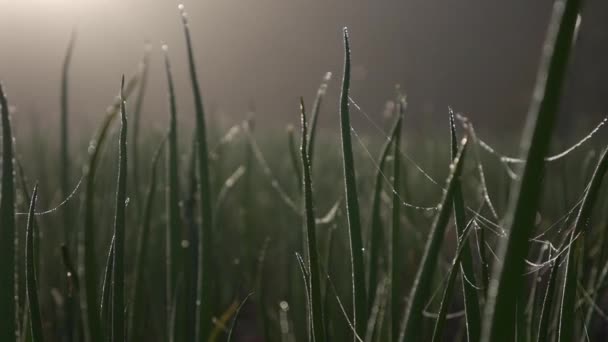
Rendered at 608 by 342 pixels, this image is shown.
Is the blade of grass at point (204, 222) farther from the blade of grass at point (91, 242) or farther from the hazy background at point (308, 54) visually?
the hazy background at point (308, 54)

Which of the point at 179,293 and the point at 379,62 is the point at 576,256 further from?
the point at 379,62

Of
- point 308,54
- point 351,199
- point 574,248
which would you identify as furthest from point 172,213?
point 308,54

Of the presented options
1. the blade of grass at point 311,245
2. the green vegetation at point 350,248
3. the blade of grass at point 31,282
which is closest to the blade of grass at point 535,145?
the green vegetation at point 350,248

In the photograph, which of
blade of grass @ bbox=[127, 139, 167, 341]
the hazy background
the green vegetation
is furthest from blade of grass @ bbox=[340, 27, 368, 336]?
the hazy background

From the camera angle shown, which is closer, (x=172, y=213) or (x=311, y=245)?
(x=311, y=245)

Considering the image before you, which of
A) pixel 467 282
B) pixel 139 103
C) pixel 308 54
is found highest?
pixel 308 54

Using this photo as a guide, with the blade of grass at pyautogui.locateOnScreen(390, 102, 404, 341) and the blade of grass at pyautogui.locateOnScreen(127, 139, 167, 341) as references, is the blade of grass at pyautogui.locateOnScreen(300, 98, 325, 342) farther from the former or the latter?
the blade of grass at pyautogui.locateOnScreen(127, 139, 167, 341)

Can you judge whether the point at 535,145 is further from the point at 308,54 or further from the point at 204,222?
the point at 308,54

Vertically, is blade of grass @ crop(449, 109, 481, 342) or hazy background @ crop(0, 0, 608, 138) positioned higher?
hazy background @ crop(0, 0, 608, 138)
